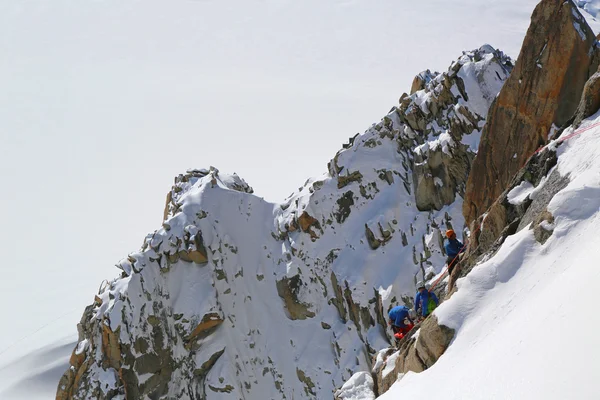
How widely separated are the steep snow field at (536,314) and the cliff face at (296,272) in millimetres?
23618

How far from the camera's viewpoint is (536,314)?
10.7 m

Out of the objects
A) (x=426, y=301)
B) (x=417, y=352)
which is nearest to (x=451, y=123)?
(x=426, y=301)

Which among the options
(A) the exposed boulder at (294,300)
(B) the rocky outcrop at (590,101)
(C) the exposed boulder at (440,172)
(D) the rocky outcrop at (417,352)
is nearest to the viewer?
(D) the rocky outcrop at (417,352)

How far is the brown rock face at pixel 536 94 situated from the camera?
25.6m

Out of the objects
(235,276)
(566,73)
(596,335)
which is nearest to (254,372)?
(235,276)

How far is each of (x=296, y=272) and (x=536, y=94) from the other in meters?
24.0

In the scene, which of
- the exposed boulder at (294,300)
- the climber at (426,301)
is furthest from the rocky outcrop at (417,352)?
the exposed boulder at (294,300)

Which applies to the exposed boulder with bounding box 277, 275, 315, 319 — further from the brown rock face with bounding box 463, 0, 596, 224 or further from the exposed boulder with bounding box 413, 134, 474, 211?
the brown rock face with bounding box 463, 0, 596, 224

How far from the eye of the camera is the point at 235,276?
45312 mm

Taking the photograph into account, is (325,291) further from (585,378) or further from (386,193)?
(585,378)

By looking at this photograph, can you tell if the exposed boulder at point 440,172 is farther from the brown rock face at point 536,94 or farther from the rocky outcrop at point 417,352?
the rocky outcrop at point 417,352

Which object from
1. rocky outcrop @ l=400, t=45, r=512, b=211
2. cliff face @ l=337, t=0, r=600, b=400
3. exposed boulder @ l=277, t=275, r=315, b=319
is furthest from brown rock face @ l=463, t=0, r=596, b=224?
exposed boulder @ l=277, t=275, r=315, b=319

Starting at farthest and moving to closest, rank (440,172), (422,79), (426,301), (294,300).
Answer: (422,79) → (294,300) → (440,172) → (426,301)

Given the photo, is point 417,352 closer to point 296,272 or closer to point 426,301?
point 426,301
